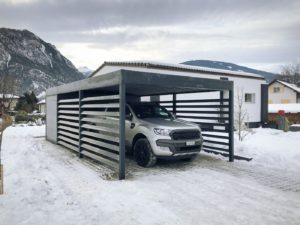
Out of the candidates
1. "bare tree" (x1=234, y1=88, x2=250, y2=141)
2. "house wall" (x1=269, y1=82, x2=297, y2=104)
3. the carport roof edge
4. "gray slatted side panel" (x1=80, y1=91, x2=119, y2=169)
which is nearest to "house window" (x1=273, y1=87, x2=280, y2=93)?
"house wall" (x1=269, y1=82, x2=297, y2=104)

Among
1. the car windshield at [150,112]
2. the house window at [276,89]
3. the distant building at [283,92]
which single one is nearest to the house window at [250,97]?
the car windshield at [150,112]

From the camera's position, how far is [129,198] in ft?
17.2

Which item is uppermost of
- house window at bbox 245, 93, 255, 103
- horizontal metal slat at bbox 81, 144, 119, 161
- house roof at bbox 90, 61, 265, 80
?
house roof at bbox 90, 61, 265, 80

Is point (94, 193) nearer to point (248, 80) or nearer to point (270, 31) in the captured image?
point (270, 31)

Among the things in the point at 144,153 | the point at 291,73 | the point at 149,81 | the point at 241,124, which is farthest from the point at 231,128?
the point at 291,73

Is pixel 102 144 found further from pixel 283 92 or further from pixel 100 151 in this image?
pixel 283 92

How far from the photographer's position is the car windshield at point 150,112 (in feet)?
28.1

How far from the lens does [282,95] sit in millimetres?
52625

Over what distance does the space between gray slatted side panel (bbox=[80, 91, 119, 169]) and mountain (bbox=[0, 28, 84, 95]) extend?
8734cm

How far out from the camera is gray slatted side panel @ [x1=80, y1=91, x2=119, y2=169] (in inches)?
282

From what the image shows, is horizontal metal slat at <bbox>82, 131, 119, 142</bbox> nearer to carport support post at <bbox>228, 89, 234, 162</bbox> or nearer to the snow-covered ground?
the snow-covered ground

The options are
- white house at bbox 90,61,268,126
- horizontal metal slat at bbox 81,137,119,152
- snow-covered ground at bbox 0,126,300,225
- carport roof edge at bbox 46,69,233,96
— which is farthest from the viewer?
white house at bbox 90,61,268,126

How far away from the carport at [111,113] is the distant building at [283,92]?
45833 mm

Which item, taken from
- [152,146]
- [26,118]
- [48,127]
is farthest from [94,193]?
[26,118]
